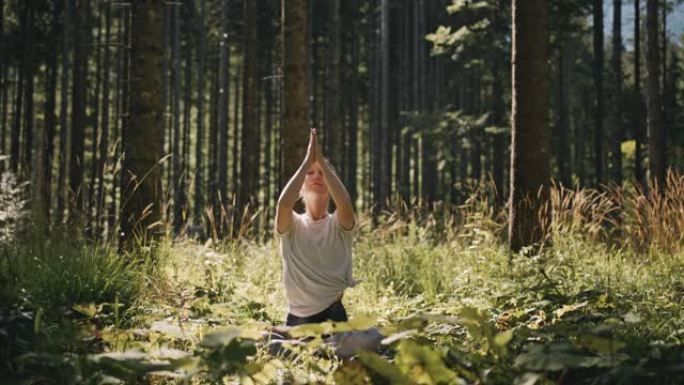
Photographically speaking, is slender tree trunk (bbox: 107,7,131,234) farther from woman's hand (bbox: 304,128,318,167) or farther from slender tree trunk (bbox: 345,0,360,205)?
slender tree trunk (bbox: 345,0,360,205)

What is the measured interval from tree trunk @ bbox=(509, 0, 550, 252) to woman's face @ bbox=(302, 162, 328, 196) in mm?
2981

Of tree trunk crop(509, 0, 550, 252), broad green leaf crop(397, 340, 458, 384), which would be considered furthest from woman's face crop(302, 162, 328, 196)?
tree trunk crop(509, 0, 550, 252)

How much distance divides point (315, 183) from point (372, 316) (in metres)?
2.08

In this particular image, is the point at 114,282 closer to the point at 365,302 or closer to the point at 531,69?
the point at 365,302

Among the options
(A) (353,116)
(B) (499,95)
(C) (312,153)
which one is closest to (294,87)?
(C) (312,153)

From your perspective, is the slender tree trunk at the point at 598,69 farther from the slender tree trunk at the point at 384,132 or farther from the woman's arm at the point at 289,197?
the woman's arm at the point at 289,197

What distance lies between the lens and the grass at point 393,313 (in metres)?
2.32

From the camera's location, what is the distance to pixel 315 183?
14.6 feet

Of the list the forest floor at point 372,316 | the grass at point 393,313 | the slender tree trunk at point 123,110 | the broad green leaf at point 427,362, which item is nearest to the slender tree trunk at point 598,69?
the slender tree trunk at point 123,110

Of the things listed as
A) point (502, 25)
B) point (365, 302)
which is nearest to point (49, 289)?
point (365, 302)

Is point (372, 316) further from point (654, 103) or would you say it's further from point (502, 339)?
point (654, 103)

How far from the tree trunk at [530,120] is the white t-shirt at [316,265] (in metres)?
2.97

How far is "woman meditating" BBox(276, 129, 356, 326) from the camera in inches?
168

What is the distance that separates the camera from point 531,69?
6.83 m
